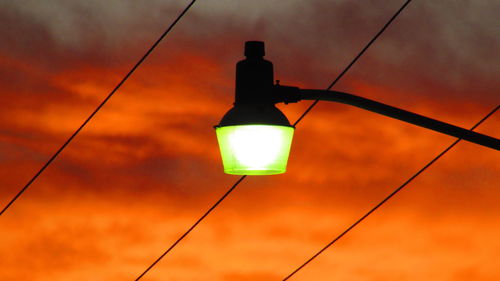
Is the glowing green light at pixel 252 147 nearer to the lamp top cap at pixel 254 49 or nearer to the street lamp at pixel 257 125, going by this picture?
the street lamp at pixel 257 125

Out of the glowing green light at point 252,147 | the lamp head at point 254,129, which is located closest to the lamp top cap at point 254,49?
the lamp head at point 254,129

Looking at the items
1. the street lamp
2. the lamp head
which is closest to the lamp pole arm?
the street lamp

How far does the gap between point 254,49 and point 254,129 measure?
1.63 feet

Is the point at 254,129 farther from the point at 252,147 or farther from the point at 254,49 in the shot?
the point at 254,49

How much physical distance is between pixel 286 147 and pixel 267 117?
18cm

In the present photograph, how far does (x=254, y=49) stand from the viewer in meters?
4.54

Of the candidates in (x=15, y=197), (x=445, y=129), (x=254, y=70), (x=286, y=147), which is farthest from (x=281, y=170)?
(x=15, y=197)

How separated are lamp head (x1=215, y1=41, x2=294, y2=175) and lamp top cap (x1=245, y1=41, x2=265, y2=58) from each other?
6cm

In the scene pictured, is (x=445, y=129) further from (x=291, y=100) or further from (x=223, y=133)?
(x=223, y=133)

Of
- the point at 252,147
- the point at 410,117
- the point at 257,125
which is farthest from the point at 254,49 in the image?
the point at 410,117

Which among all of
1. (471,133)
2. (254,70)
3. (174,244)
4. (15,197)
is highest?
(15,197)

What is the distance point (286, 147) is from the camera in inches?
172

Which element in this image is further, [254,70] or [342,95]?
[254,70]

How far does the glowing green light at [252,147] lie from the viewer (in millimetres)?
4242
